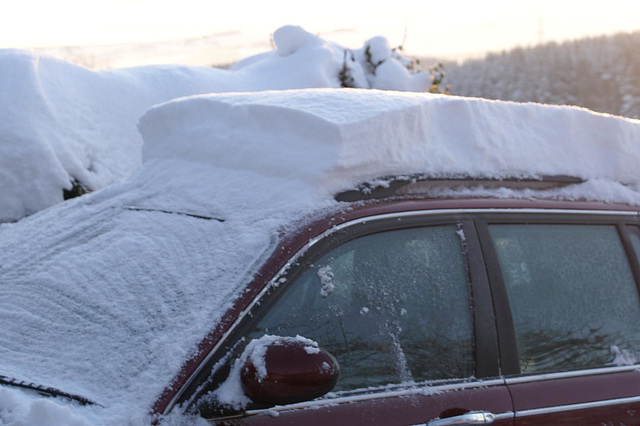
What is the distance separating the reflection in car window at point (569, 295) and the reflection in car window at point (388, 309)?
21 centimetres

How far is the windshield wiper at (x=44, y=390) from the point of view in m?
1.85

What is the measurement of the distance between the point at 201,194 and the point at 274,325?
0.72m

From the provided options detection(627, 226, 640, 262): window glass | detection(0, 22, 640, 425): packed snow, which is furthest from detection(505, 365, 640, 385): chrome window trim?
detection(0, 22, 640, 425): packed snow

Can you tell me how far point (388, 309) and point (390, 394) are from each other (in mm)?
246

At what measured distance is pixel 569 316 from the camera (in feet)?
7.89

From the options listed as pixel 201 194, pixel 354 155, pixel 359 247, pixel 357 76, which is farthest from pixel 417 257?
pixel 357 76

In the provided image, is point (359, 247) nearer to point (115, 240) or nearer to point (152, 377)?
point (152, 377)

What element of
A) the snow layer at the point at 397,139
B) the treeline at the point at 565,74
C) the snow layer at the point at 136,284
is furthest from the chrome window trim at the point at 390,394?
the treeline at the point at 565,74

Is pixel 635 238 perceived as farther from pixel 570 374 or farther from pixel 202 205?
pixel 202 205

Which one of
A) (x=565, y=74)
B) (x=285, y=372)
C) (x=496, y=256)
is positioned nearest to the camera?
(x=285, y=372)

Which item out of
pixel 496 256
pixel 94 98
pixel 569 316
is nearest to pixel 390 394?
pixel 496 256

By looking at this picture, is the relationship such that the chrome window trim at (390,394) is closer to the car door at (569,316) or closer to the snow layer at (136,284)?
the car door at (569,316)

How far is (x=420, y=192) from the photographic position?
7.78 ft

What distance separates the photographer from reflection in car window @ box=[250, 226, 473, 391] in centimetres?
202
